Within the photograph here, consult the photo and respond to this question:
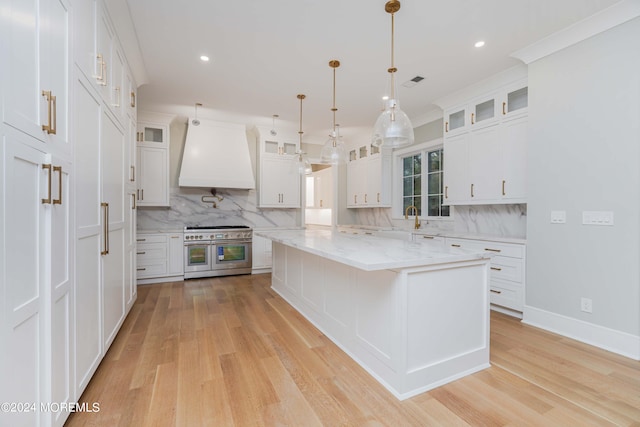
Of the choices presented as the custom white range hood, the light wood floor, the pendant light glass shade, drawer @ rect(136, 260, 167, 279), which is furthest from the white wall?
drawer @ rect(136, 260, 167, 279)

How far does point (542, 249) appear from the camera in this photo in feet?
9.32

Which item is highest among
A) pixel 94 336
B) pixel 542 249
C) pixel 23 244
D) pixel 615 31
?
pixel 615 31

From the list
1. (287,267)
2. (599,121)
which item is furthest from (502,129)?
(287,267)

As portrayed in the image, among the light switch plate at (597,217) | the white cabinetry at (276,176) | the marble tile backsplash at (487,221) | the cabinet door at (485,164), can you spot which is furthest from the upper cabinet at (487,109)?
the white cabinetry at (276,176)

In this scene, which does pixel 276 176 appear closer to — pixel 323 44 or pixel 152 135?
pixel 152 135

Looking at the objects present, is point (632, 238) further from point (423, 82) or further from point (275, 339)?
point (275, 339)

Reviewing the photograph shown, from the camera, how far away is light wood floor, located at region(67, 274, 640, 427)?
5.19 feet

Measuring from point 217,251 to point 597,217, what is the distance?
478cm

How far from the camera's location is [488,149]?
353 centimetres

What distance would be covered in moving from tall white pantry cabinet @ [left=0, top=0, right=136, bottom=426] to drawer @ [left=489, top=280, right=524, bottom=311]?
3423 millimetres

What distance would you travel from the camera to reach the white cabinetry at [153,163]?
4551mm

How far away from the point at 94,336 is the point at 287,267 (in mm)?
2107

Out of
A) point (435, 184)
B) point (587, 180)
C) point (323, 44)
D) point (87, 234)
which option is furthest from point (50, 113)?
point (435, 184)

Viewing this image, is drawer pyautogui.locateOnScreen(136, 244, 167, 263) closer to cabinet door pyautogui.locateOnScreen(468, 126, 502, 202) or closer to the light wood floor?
the light wood floor
